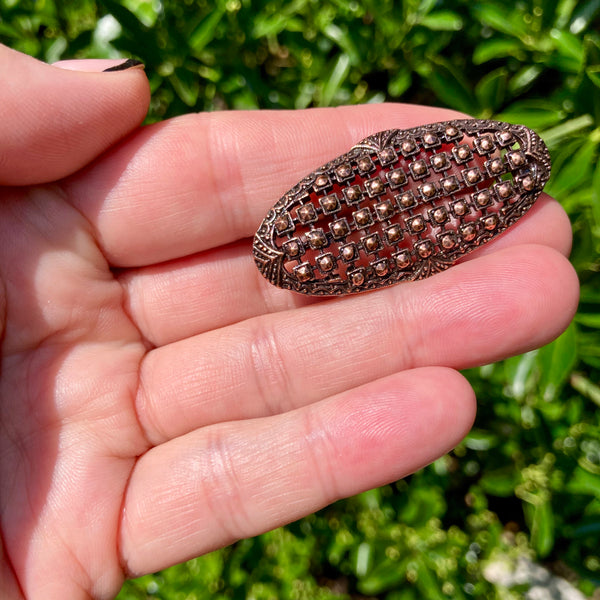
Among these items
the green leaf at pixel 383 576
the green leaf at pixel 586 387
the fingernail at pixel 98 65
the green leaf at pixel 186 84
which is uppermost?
the fingernail at pixel 98 65

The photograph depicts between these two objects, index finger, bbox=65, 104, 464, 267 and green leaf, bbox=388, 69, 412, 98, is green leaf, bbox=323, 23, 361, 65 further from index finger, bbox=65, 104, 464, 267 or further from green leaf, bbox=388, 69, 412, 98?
index finger, bbox=65, 104, 464, 267

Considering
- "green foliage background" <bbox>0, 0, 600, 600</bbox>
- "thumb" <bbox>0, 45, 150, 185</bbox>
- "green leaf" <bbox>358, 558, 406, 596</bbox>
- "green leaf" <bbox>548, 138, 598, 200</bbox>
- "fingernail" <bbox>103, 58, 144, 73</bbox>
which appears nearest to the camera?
"thumb" <bbox>0, 45, 150, 185</bbox>

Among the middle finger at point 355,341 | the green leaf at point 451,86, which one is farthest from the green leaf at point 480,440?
the green leaf at point 451,86

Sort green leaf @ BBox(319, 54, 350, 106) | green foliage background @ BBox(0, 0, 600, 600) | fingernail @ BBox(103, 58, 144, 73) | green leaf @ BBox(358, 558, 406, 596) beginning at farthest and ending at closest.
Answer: green leaf @ BBox(319, 54, 350, 106)
green leaf @ BBox(358, 558, 406, 596)
green foliage background @ BBox(0, 0, 600, 600)
fingernail @ BBox(103, 58, 144, 73)

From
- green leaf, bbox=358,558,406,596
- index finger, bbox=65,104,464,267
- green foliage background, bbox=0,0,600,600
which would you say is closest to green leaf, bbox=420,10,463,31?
green foliage background, bbox=0,0,600,600

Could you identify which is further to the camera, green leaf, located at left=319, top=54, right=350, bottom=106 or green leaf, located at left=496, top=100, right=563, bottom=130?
green leaf, located at left=319, top=54, right=350, bottom=106

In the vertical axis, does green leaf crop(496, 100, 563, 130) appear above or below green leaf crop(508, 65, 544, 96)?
Result: below

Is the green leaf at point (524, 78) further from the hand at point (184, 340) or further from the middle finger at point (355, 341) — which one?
the middle finger at point (355, 341)

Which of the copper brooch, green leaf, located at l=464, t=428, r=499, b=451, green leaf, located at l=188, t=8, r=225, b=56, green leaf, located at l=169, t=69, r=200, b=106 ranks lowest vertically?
green leaf, located at l=464, t=428, r=499, b=451
